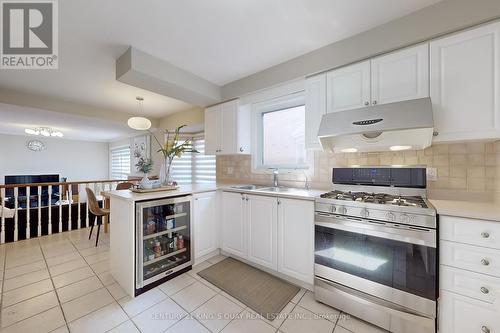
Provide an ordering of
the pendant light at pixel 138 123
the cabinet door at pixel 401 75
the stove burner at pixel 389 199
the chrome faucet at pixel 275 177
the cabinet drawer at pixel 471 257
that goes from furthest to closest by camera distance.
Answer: the pendant light at pixel 138 123
the chrome faucet at pixel 275 177
the cabinet door at pixel 401 75
the stove burner at pixel 389 199
the cabinet drawer at pixel 471 257

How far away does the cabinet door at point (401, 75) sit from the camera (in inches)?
62.5

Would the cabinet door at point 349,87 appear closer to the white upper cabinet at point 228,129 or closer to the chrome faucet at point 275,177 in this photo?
the chrome faucet at point 275,177

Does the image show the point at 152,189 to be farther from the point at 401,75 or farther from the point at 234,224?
the point at 401,75

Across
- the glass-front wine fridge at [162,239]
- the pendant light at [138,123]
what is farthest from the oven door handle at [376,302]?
the pendant light at [138,123]

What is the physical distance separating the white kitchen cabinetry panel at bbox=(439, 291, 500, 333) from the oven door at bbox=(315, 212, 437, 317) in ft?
0.22

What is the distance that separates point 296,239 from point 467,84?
72.0 inches

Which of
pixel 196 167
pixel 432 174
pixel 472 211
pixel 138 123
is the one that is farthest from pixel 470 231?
pixel 196 167

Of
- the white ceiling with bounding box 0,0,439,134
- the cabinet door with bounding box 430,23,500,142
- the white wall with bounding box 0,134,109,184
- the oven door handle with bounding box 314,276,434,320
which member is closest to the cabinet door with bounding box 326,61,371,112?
the white ceiling with bounding box 0,0,439,134

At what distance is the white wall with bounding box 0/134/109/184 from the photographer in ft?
21.5

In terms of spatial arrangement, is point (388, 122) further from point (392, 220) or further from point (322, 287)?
point (322, 287)

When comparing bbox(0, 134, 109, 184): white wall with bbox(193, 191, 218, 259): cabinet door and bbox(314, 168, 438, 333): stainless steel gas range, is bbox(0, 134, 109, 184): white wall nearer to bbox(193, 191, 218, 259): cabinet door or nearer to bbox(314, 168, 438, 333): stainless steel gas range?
bbox(193, 191, 218, 259): cabinet door

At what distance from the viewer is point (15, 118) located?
15.0ft

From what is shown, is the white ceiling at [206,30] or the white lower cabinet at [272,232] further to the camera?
the white lower cabinet at [272,232]


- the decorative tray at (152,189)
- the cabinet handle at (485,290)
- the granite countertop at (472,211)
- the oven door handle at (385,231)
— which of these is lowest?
the cabinet handle at (485,290)
